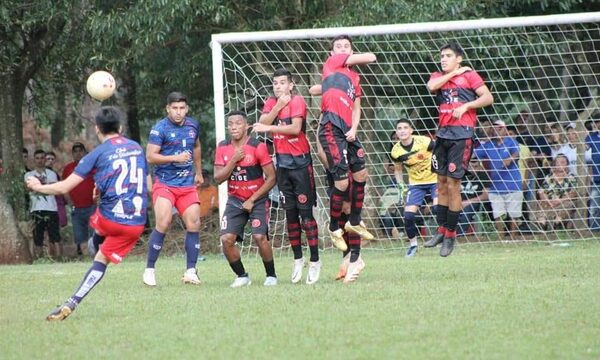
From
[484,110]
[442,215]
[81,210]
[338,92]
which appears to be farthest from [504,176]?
[81,210]

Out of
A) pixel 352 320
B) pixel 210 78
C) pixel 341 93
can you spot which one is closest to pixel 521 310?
pixel 352 320

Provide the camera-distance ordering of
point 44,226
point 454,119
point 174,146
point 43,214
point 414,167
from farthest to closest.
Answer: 1. point 44,226
2. point 43,214
3. point 414,167
4. point 174,146
5. point 454,119

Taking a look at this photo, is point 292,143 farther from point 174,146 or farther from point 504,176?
point 504,176

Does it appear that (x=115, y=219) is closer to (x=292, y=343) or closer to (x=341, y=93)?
(x=292, y=343)

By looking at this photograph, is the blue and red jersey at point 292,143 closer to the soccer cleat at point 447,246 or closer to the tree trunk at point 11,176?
the soccer cleat at point 447,246

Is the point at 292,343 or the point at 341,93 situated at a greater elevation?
the point at 341,93

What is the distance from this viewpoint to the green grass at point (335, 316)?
302 inches

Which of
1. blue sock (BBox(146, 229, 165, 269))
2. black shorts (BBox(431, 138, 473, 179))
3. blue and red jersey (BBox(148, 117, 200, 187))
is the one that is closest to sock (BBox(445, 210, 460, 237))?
black shorts (BBox(431, 138, 473, 179))

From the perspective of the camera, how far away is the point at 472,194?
18188mm

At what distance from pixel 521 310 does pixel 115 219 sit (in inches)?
134

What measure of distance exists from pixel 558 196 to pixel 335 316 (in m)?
9.64

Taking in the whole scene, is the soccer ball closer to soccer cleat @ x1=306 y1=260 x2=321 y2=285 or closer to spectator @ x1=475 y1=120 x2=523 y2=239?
soccer cleat @ x1=306 y1=260 x2=321 y2=285

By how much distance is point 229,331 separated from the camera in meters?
8.45

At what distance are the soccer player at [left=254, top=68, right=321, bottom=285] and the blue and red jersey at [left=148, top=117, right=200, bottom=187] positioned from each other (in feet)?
3.81
